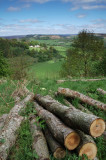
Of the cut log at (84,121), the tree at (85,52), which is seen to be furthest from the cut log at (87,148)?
the tree at (85,52)

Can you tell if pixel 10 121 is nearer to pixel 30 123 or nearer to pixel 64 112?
Answer: pixel 30 123

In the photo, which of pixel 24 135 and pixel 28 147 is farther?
pixel 24 135

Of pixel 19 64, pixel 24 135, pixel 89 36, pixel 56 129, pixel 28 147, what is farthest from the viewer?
pixel 19 64

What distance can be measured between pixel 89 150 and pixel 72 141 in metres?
0.47

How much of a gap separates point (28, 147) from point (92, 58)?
28.3m

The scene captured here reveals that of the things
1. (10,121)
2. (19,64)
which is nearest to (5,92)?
(10,121)

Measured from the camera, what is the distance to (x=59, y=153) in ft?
12.3

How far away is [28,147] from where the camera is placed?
427 cm

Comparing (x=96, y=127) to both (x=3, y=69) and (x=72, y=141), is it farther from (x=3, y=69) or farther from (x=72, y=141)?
(x=3, y=69)

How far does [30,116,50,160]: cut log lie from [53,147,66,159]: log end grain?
0.22m

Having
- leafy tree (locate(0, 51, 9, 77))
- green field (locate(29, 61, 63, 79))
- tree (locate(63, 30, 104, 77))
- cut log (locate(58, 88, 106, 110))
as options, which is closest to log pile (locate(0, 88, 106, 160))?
cut log (locate(58, 88, 106, 110))

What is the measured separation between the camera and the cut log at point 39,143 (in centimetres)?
368

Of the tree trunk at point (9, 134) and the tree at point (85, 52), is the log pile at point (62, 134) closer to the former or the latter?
the tree trunk at point (9, 134)

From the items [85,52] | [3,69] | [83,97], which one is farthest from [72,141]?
[3,69]
